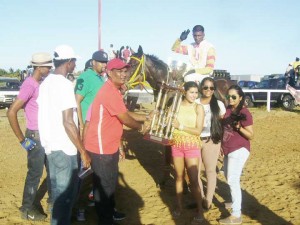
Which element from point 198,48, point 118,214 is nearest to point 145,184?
point 118,214

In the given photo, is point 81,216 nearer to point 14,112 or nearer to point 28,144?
point 28,144

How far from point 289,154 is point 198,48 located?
3.83 metres

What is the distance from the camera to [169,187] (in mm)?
6590

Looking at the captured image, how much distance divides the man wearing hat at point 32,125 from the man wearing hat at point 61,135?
97 cm

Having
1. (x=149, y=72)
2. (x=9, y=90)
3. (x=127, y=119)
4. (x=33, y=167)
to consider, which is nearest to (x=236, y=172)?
(x=127, y=119)

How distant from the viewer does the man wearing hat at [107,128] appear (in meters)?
4.07

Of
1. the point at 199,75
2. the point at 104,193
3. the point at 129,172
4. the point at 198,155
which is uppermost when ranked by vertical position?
the point at 199,75

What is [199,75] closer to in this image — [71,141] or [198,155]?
[198,155]

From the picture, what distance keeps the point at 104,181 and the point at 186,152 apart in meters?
1.24

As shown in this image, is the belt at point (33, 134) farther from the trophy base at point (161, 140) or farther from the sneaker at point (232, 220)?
the sneaker at point (232, 220)

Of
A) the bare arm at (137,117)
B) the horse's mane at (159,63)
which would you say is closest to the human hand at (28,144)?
the bare arm at (137,117)

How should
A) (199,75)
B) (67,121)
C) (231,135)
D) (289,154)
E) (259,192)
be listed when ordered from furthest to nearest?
(289,154) → (199,75) → (259,192) → (231,135) → (67,121)

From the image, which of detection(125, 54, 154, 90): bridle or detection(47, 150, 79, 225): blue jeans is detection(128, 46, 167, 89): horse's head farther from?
detection(47, 150, 79, 225): blue jeans

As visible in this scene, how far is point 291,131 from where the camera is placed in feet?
39.9
